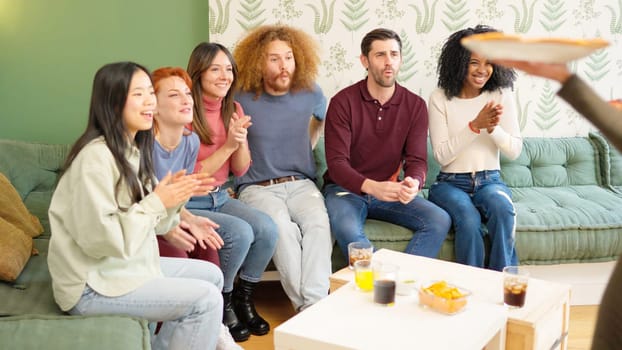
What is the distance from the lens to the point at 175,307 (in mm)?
1938

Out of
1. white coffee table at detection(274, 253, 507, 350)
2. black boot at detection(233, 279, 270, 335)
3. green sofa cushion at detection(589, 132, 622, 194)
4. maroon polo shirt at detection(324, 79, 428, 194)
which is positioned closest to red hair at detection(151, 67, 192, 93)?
maroon polo shirt at detection(324, 79, 428, 194)

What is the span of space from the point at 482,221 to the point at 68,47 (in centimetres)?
233

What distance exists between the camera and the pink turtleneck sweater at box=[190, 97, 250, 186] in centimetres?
282

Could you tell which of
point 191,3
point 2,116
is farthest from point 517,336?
point 2,116

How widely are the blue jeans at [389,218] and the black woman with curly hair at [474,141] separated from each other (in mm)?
104

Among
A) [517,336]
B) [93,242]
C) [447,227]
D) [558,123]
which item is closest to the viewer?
[93,242]

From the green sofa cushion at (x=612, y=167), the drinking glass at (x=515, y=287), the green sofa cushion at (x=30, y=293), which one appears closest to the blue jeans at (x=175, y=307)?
the green sofa cushion at (x=30, y=293)

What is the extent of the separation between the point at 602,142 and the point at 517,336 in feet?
6.69

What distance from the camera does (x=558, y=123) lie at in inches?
147

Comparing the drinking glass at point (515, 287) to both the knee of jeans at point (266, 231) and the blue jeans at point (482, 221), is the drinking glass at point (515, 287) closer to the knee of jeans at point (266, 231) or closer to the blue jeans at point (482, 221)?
the blue jeans at point (482, 221)

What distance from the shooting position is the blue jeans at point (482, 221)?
2.75m

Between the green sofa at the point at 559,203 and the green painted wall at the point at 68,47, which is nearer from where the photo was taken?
the green sofa at the point at 559,203

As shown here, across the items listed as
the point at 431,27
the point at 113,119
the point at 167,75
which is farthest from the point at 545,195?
the point at 113,119

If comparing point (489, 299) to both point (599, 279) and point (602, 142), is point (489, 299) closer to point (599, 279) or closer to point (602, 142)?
point (599, 279)
